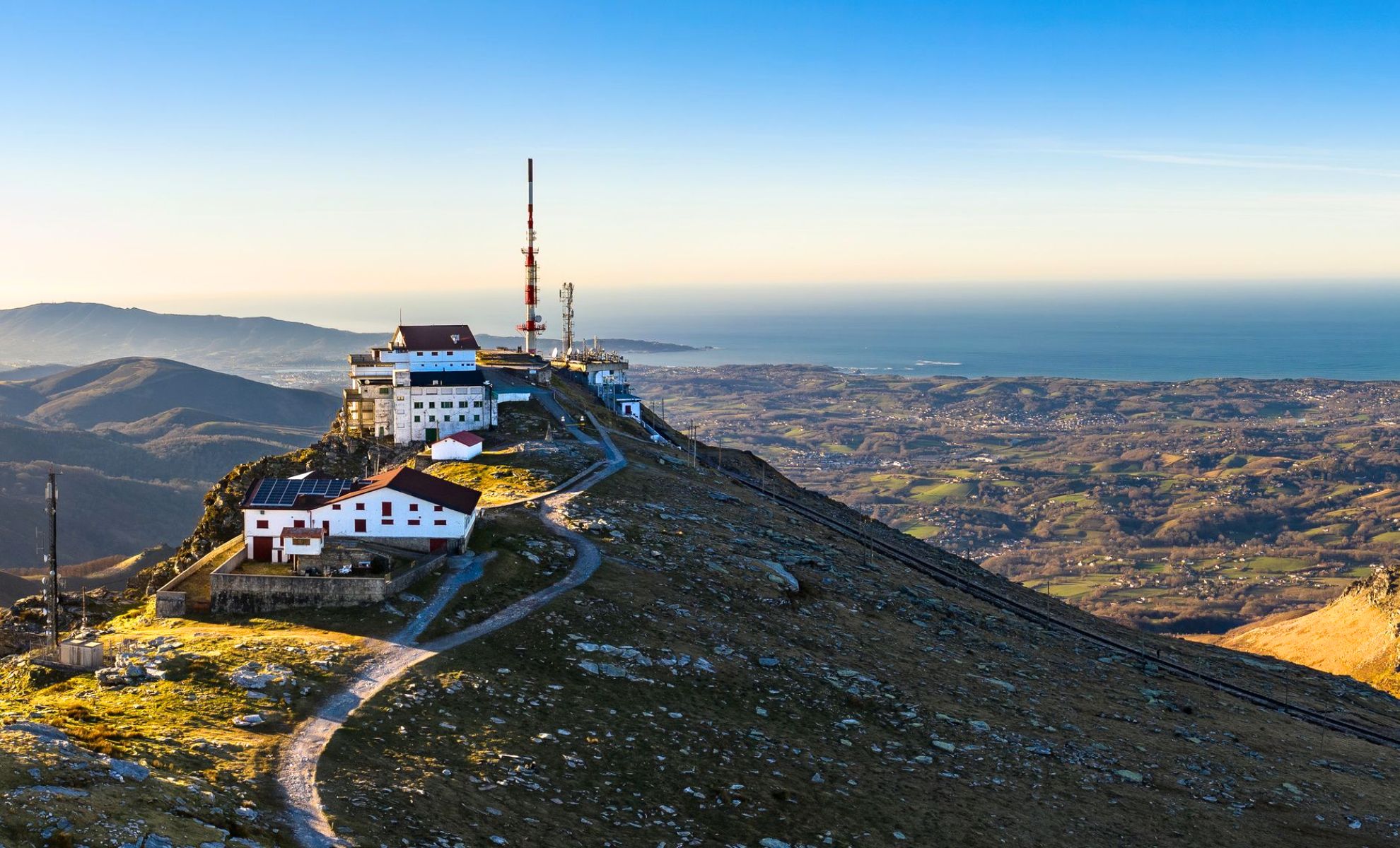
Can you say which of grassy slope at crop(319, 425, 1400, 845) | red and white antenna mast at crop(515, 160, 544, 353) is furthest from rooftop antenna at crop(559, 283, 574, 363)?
grassy slope at crop(319, 425, 1400, 845)

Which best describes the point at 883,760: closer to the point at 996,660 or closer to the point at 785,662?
the point at 785,662

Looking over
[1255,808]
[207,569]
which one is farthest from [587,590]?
[1255,808]

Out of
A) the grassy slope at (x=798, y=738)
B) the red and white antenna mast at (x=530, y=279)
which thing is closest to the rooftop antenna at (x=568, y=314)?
the red and white antenna mast at (x=530, y=279)

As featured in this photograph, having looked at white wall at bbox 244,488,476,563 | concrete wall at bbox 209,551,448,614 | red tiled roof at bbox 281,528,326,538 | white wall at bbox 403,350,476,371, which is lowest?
concrete wall at bbox 209,551,448,614

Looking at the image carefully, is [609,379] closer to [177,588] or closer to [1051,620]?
[1051,620]

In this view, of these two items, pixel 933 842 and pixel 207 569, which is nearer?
pixel 933 842

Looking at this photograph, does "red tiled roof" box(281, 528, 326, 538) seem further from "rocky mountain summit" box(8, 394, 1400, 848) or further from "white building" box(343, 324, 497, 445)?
"white building" box(343, 324, 497, 445)

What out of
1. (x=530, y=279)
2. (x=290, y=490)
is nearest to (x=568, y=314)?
(x=530, y=279)
